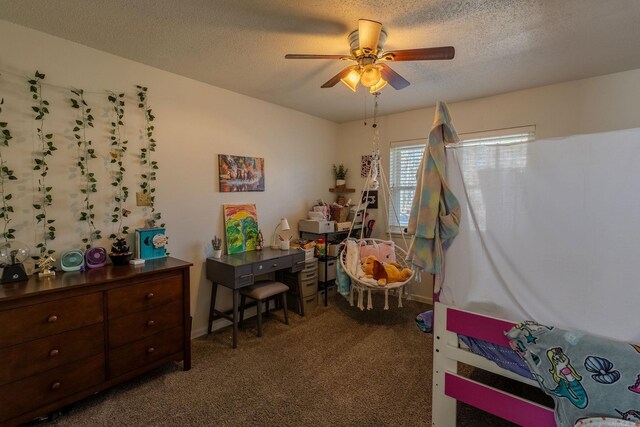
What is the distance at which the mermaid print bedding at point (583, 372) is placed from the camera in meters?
1.04

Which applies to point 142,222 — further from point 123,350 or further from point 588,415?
point 588,415

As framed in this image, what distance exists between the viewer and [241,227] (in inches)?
129

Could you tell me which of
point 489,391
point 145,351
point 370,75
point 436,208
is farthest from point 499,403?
point 145,351

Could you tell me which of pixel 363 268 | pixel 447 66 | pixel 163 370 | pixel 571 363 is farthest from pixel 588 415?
pixel 163 370

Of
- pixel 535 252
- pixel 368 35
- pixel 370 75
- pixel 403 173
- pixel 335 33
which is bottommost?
pixel 535 252

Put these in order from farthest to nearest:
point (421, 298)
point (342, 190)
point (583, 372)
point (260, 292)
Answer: point (342, 190) → point (421, 298) → point (260, 292) → point (583, 372)

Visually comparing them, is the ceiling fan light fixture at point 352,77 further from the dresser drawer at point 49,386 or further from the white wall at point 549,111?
the dresser drawer at point 49,386

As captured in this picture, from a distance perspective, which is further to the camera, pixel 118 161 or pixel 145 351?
pixel 118 161

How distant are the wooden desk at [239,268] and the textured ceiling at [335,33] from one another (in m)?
1.80

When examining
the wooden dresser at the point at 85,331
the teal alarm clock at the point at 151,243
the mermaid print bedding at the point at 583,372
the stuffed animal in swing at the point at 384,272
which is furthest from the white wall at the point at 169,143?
the mermaid print bedding at the point at 583,372

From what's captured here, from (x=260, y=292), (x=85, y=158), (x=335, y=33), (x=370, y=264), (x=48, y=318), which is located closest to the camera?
(x=48, y=318)

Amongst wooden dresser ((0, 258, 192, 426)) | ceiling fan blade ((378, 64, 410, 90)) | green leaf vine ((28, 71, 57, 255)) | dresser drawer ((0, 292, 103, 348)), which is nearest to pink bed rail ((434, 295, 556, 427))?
ceiling fan blade ((378, 64, 410, 90))

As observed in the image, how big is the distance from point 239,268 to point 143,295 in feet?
2.65

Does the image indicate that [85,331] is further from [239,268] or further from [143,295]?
[239,268]
